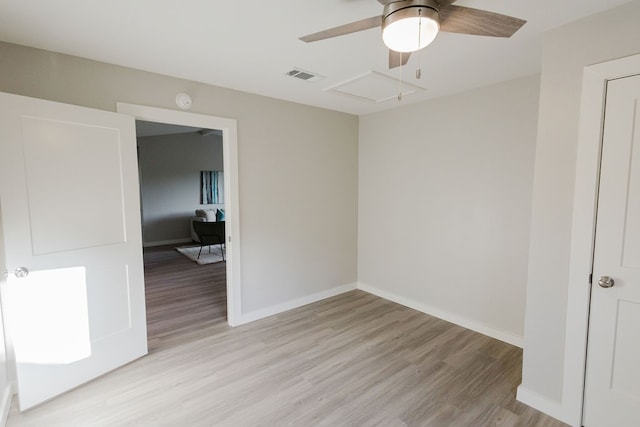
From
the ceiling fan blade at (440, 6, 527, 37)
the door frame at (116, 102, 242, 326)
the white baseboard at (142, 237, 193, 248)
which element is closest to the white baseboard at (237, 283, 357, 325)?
the door frame at (116, 102, 242, 326)

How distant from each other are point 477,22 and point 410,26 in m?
0.35

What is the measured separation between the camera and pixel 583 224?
5.78 feet

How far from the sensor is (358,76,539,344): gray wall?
2.73 metres

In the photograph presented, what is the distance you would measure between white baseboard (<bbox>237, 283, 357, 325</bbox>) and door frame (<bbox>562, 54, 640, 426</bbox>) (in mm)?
2560

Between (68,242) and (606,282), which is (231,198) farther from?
(606,282)

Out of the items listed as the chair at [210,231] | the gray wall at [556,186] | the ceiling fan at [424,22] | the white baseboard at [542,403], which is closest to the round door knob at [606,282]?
the gray wall at [556,186]

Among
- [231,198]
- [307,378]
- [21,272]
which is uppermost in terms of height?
[231,198]

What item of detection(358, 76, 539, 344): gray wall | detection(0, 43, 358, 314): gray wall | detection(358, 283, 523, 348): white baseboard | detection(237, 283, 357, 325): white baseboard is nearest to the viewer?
detection(0, 43, 358, 314): gray wall

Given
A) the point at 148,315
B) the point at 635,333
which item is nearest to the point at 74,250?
the point at 148,315

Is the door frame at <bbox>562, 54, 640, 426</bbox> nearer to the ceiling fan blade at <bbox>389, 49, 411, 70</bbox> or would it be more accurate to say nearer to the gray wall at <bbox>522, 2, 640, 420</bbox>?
the gray wall at <bbox>522, 2, 640, 420</bbox>

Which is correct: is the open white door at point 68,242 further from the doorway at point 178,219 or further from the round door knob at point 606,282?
the round door knob at point 606,282

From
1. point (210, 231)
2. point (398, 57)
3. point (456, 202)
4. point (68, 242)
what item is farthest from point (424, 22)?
point (210, 231)

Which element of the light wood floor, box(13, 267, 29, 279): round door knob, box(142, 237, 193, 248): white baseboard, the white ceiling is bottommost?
the light wood floor

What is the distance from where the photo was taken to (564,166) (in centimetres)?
182
